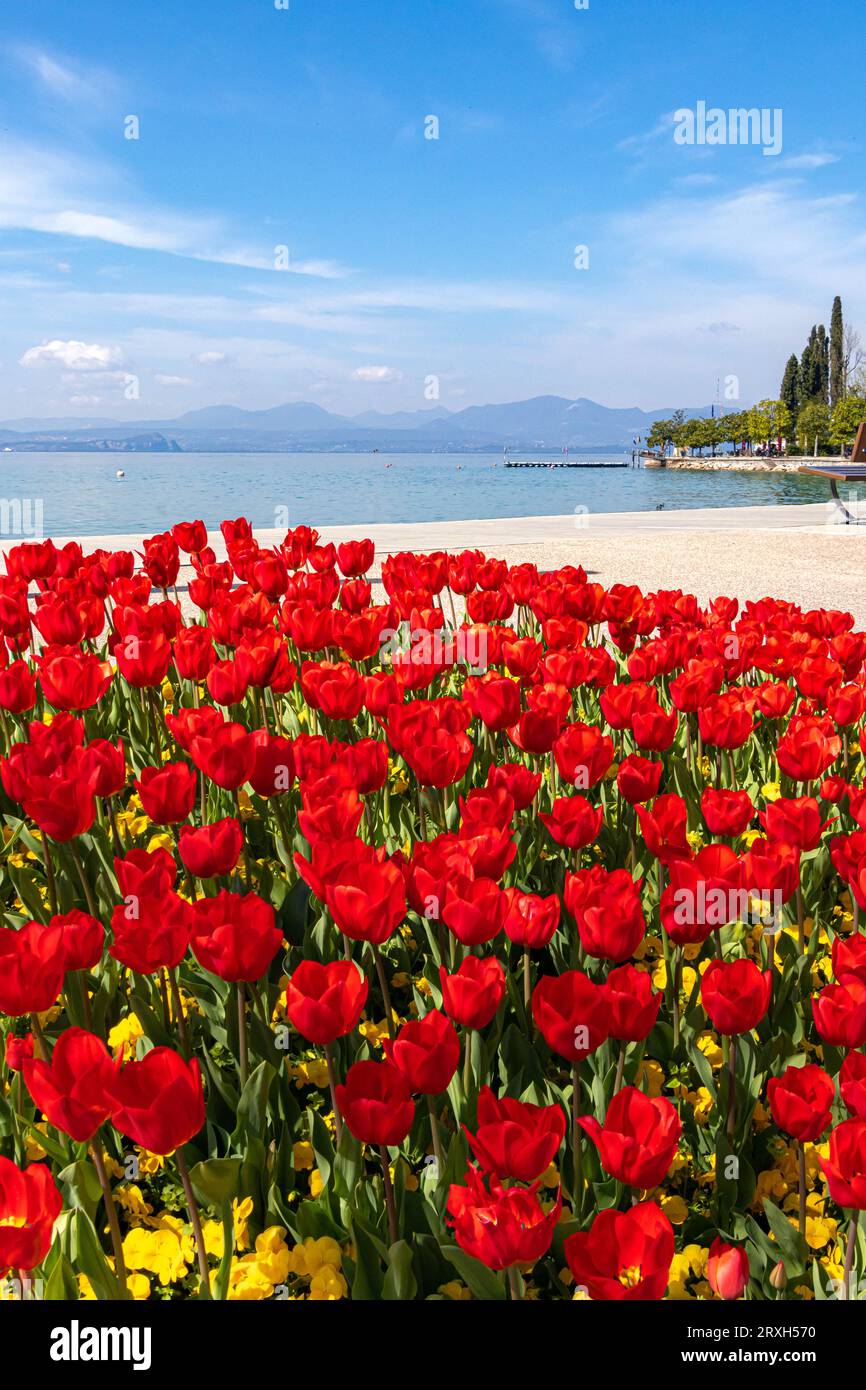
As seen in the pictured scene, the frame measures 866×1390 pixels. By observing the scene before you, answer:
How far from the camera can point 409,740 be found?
2.88m

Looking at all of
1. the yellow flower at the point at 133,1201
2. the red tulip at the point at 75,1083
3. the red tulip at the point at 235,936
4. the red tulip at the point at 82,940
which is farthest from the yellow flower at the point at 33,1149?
the red tulip at the point at 75,1083

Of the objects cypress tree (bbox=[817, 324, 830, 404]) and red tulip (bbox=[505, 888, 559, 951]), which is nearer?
red tulip (bbox=[505, 888, 559, 951])

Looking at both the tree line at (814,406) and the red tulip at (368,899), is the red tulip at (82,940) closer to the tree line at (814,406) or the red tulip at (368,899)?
the red tulip at (368,899)

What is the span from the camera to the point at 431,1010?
220cm

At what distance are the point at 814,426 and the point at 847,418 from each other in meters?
7.66

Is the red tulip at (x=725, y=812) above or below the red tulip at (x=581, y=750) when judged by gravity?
below

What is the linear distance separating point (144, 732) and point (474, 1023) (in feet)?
9.88

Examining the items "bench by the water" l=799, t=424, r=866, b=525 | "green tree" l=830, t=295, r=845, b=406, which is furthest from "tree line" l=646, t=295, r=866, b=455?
"bench by the water" l=799, t=424, r=866, b=525

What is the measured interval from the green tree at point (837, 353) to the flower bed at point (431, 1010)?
12575 cm

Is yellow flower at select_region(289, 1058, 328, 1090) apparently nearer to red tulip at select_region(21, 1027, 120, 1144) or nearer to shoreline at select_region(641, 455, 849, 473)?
red tulip at select_region(21, 1027, 120, 1144)

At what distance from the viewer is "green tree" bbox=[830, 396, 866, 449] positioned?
99.1 metres

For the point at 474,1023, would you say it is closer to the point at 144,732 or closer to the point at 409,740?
the point at 409,740

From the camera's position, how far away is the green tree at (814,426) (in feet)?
352

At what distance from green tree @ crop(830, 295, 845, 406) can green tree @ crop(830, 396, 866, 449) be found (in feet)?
54.6
